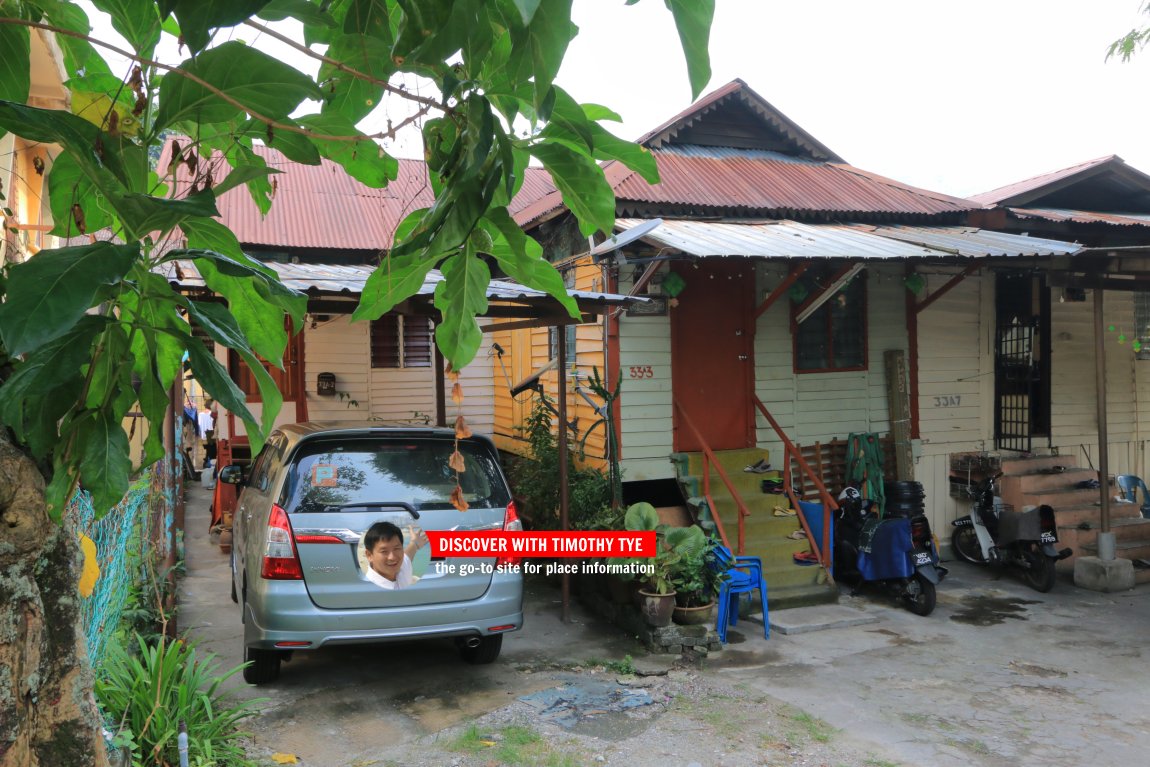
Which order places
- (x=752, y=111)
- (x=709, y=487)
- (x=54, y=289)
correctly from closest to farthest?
(x=54, y=289) < (x=709, y=487) < (x=752, y=111)

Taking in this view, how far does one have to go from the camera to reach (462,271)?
130 centimetres

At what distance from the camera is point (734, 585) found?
707 centimetres

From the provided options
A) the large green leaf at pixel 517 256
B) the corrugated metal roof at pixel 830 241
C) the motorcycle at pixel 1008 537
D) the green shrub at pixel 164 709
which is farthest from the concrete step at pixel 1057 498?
the large green leaf at pixel 517 256

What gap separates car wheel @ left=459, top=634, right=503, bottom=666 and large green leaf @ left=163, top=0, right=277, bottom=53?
5280 mm

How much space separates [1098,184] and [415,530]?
11.5 meters

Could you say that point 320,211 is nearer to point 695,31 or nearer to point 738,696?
point 738,696

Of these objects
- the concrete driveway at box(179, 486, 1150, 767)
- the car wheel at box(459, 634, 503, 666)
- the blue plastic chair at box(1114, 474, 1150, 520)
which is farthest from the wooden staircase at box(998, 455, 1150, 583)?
the car wheel at box(459, 634, 503, 666)

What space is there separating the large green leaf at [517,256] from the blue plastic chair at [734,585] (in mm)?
Answer: 5954

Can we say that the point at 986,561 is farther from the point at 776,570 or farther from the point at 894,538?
the point at 776,570

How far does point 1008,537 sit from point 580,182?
9.45m

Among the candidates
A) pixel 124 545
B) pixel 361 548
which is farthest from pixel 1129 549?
pixel 124 545

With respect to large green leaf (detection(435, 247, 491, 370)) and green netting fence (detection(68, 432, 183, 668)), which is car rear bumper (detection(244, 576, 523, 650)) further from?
large green leaf (detection(435, 247, 491, 370))

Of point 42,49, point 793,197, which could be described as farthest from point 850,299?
point 42,49

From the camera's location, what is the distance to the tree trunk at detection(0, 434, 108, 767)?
1.32 m
